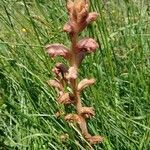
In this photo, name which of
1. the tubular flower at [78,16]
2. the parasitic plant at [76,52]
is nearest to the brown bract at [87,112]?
the parasitic plant at [76,52]

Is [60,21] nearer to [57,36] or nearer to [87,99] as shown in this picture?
[57,36]

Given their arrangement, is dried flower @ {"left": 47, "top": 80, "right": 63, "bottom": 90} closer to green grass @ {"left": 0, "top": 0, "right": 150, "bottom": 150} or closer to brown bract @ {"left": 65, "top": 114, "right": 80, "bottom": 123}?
green grass @ {"left": 0, "top": 0, "right": 150, "bottom": 150}

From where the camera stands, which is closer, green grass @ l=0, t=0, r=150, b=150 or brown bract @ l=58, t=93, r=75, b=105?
brown bract @ l=58, t=93, r=75, b=105

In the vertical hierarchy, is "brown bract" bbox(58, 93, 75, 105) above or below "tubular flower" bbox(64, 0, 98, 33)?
below

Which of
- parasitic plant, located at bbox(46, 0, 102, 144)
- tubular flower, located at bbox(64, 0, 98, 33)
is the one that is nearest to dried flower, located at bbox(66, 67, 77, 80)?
parasitic plant, located at bbox(46, 0, 102, 144)

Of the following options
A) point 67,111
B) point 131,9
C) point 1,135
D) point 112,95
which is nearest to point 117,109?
point 112,95

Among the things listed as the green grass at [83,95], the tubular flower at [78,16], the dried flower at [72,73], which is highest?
the tubular flower at [78,16]

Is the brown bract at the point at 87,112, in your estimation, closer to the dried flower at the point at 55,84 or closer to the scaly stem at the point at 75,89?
the scaly stem at the point at 75,89
